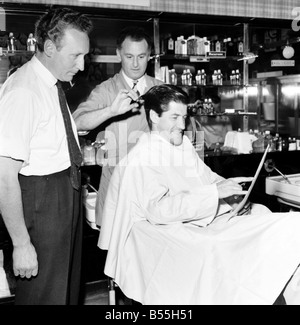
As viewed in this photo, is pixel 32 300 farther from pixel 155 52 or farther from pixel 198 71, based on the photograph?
pixel 198 71

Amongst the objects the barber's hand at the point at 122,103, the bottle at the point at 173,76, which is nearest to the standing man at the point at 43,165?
the barber's hand at the point at 122,103

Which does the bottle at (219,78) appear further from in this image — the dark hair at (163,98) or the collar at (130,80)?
the dark hair at (163,98)

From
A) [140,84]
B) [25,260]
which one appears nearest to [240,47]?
[140,84]

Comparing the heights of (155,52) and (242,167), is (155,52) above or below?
above

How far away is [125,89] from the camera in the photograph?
9.43 feet

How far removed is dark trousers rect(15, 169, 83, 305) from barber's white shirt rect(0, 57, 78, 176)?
7 cm

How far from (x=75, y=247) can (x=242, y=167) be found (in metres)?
1.99

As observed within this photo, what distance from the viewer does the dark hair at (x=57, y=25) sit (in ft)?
5.90

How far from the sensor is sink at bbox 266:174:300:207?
9.15 ft

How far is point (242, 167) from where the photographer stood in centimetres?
361

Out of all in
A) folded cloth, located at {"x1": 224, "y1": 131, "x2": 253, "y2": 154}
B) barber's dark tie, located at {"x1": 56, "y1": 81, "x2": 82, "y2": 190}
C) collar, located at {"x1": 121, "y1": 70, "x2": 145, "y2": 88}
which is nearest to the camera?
barber's dark tie, located at {"x1": 56, "y1": 81, "x2": 82, "y2": 190}

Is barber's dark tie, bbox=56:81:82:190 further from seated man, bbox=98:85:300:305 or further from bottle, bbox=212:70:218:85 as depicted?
bottle, bbox=212:70:218:85

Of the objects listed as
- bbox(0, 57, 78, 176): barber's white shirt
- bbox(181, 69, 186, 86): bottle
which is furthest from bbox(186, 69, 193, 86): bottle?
bbox(0, 57, 78, 176): barber's white shirt

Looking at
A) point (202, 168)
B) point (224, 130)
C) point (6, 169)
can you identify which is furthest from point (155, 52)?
point (6, 169)
